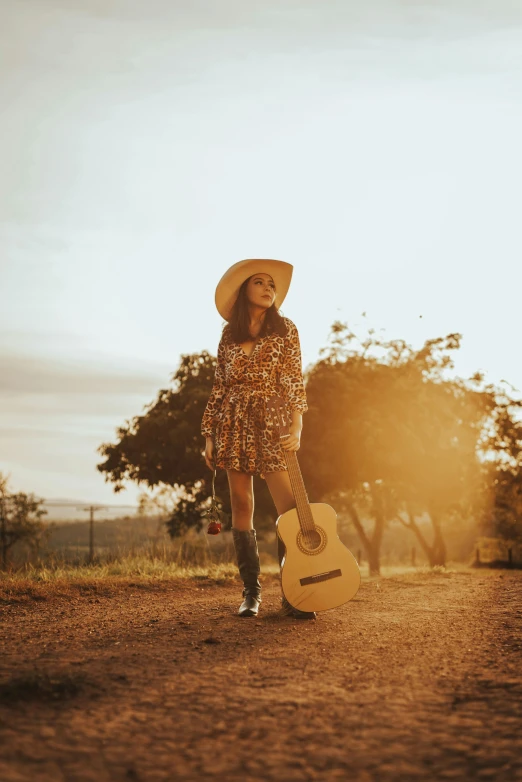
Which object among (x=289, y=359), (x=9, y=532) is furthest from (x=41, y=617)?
(x=9, y=532)

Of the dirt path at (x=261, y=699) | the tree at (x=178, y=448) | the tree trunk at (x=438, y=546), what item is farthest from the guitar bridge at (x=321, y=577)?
the tree trunk at (x=438, y=546)

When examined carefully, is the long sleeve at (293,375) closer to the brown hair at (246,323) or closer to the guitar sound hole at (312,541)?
the brown hair at (246,323)

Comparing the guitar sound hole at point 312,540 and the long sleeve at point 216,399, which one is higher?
the long sleeve at point 216,399

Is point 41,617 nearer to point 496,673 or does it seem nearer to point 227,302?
point 227,302

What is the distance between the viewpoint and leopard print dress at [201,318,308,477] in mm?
4719

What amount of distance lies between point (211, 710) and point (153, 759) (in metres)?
0.40

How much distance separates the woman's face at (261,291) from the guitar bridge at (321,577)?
1865mm

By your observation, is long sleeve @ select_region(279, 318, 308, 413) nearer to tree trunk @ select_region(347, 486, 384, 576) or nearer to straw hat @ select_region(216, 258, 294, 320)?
straw hat @ select_region(216, 258, 294, 320)

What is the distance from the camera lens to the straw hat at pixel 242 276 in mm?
5145

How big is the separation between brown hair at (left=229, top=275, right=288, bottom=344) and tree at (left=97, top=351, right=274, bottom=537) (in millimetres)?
12249

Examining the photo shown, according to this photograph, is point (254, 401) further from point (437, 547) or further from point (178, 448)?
→ point (437, 547)

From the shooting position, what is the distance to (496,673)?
8.95ft

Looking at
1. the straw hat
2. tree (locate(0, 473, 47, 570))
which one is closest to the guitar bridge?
the straw hat

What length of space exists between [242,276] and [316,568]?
2.12 meters
